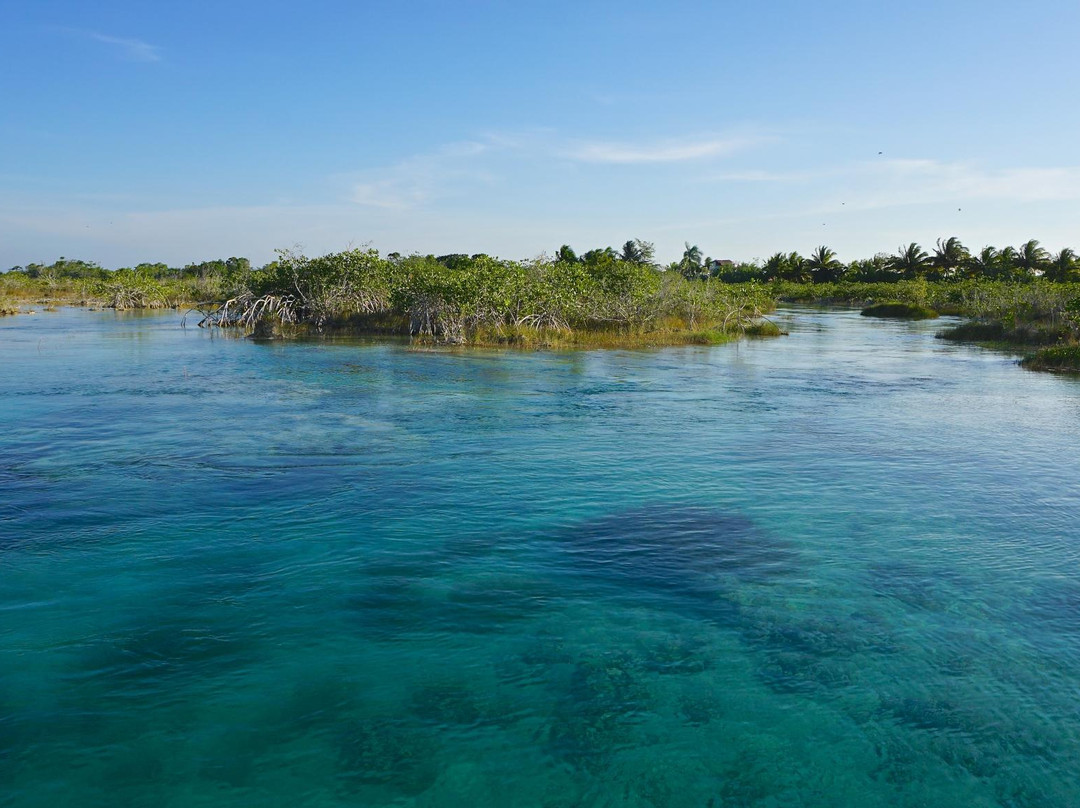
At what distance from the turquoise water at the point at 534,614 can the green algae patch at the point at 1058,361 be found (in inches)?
703

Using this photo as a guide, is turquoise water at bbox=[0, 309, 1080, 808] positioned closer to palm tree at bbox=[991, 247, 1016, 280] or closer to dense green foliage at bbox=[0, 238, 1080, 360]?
dense green foliage at bbox=[0, 238, 1080, 360]

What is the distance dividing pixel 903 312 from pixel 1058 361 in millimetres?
50876

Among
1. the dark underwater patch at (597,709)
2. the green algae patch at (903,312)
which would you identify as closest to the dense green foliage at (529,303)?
the green algae patch at (903,312)

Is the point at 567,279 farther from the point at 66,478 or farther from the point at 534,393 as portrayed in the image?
the point at 66,478

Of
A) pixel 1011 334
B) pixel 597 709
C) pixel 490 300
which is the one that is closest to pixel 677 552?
pixel 597 709

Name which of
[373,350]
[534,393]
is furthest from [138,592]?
[373,350]

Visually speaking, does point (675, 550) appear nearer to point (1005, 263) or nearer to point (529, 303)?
point (529, 303)

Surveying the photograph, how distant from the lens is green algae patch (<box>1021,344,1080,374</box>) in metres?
38.0

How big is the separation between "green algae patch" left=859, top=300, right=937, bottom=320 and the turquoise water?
222 feet

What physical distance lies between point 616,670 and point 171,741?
15.2ft

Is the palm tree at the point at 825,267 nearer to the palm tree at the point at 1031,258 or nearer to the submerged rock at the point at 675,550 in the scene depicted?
the palm tree at the point at 1031,258

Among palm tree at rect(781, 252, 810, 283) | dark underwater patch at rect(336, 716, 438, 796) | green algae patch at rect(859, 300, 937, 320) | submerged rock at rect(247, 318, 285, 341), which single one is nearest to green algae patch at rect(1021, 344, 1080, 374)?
dark underwater patch at rect(336, 716, 438, 796)

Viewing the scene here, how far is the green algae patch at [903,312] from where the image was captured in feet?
281

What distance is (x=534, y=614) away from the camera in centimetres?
1066
